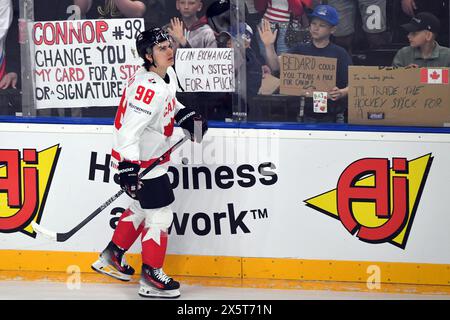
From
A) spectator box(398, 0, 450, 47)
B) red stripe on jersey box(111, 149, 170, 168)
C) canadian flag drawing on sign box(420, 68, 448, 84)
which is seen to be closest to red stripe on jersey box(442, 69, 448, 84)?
canadian flag drawing on sign box(420, 68, 448, 84)

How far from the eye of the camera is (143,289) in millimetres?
7172

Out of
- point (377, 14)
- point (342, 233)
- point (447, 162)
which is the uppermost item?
point (377, 14)

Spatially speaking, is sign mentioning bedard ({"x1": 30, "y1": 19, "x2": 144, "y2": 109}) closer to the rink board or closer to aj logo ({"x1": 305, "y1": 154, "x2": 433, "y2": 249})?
the rink board

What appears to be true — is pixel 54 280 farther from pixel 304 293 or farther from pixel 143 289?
pixel 304 293

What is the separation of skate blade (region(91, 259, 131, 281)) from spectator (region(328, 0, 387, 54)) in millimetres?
2080

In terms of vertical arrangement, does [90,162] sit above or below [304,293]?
above

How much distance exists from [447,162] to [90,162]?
7.78ft

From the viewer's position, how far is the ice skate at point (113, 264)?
727 cm

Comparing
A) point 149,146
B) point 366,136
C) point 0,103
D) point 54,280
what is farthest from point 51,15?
point 366,136

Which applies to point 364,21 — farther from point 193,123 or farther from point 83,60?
point 83,60

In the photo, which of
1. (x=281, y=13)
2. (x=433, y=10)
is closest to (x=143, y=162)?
(x=281, y=13)

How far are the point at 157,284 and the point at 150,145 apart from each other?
0.89m

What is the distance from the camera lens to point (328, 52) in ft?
23.8
